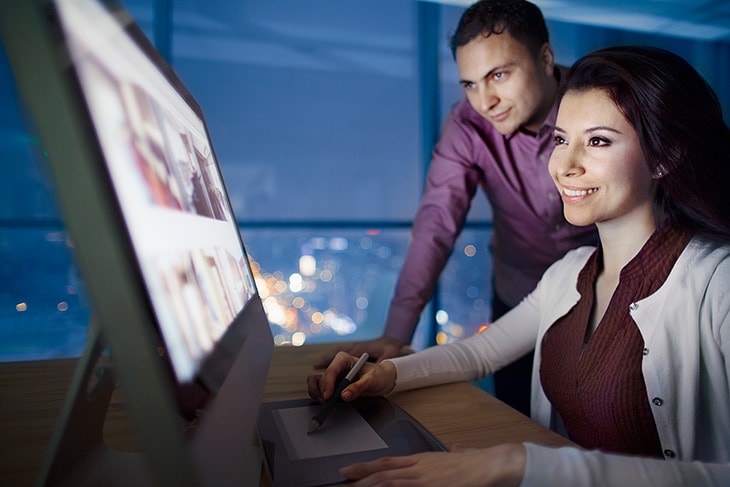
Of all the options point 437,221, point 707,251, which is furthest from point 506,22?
point 707,251

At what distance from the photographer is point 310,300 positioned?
3.32 m

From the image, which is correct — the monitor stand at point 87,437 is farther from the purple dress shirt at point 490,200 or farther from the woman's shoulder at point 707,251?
the purple dress shirt at point 490,200

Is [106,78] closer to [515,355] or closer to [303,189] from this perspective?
[515,355]

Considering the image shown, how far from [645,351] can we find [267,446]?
→ 1.99ft

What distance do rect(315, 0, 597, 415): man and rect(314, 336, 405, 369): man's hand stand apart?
0.34ft

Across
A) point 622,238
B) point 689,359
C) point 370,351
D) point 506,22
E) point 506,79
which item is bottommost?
point 370,351

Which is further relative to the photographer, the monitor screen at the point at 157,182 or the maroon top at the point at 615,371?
the maroon top at the point at 615,371

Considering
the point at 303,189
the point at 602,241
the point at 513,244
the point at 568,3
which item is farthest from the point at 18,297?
the point at 568,3

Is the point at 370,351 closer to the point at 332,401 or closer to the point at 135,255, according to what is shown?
the point at 332,401

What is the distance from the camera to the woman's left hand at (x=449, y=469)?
0.55 meters

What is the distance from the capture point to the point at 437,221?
1.76 metres

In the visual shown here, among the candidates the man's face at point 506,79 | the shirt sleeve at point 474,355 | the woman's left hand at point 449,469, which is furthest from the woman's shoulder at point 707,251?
the man's face at point 506,79

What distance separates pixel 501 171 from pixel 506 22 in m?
0.47

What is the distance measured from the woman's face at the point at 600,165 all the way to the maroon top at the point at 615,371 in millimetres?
81
